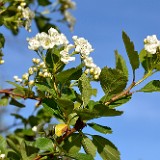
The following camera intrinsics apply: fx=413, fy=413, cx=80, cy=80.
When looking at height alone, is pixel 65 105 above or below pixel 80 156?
above

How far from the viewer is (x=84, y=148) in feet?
5.71

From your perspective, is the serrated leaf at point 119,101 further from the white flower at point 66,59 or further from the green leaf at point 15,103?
the green leaf at point 15,103

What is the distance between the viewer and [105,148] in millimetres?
1741

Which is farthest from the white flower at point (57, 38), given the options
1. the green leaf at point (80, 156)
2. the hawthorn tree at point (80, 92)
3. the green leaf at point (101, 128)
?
the green leaf at point (80, 156)

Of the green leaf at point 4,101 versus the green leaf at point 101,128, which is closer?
the green leaf at point 101,128

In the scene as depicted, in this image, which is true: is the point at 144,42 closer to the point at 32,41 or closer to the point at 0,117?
the point at 32,41

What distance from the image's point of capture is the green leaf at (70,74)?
170 centimetres

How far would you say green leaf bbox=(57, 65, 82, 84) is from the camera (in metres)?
1.70

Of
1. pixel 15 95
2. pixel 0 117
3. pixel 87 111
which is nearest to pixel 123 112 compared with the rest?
pixel 87 111

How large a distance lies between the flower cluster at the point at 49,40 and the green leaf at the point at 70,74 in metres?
0.14

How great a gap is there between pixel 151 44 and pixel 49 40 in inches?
17.3

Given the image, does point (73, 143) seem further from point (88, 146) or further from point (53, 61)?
point (53, 61)

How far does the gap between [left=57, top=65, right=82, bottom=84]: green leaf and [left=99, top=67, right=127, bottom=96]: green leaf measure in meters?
0.10

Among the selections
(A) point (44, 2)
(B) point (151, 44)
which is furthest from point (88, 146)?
(A) point (44, 2)
